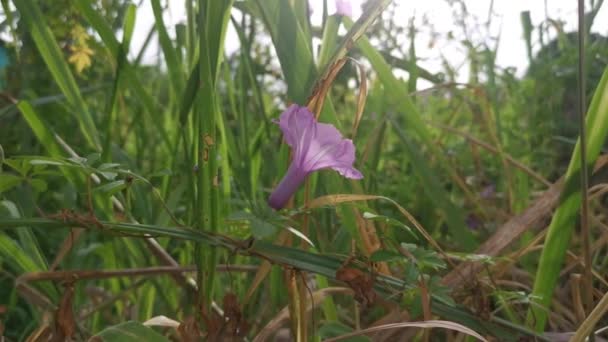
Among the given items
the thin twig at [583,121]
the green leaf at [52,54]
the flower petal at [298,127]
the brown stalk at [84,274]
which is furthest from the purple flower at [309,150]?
the green leaf at [52,54]

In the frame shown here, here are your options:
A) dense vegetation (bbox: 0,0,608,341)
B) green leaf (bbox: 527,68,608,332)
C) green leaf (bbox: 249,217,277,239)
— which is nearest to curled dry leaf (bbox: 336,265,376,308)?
dense vegetation (bbox: 0,0,608,341)

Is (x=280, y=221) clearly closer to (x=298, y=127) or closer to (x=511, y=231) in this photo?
(x=298, y=127)

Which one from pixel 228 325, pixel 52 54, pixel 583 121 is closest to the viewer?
pixel 583 121

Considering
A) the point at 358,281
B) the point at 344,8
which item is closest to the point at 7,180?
the point at 358,281

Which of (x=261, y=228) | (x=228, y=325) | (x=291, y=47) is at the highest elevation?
(x=291, y=47)

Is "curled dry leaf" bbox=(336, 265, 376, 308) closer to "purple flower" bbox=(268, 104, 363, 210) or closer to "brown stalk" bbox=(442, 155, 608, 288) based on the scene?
"purple flower" bbox=(268, 104, 363, 210)

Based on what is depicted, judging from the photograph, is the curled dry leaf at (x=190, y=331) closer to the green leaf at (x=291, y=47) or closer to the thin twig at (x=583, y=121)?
the green leaf at (x=291, y=47)

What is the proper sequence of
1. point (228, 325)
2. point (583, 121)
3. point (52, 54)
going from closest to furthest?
point (583, 121), point (228, 325), point (52, 54)

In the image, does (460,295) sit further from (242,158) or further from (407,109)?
(242,158)
